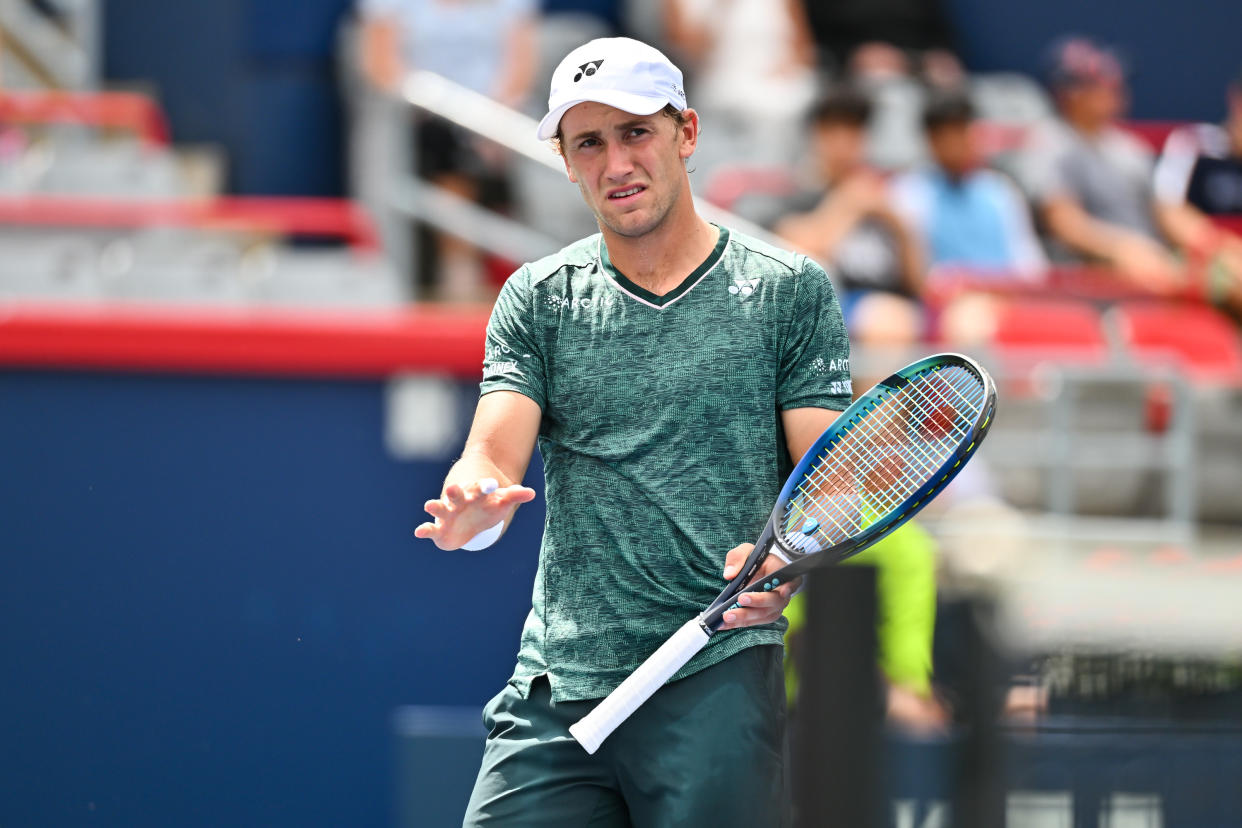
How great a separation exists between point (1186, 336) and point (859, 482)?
4.57 meters

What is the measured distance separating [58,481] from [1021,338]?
3445 millimetres

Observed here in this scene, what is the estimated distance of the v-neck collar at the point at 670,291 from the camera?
2637mm

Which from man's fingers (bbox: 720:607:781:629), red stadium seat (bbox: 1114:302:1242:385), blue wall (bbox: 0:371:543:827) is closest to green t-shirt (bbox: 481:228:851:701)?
man's fingers (bbox: 720:607:781:629)

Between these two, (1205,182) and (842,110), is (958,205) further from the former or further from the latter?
(1205,182)

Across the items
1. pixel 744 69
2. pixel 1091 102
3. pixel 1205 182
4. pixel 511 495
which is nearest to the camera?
pixel 511 495

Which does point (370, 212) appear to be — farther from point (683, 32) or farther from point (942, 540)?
point (942, 540)

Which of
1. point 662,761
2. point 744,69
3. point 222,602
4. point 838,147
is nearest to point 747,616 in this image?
point 662,761

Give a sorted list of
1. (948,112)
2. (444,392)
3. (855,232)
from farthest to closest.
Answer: (948,112) < (855,232) < (444,392)

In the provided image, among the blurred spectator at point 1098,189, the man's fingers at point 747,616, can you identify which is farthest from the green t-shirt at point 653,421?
the blurred spectator at point 1098,189

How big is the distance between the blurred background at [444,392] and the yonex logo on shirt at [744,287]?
51cm

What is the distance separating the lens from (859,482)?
2.65m

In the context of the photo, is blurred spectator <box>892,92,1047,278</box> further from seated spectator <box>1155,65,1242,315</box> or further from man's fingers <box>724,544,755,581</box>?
man's fingers <box>724,544,755,581</box>

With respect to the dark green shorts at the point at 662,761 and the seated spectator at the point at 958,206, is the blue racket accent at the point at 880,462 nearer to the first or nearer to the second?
the dark green shorts at the point at 662,761

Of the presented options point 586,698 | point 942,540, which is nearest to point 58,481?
point 942,540
